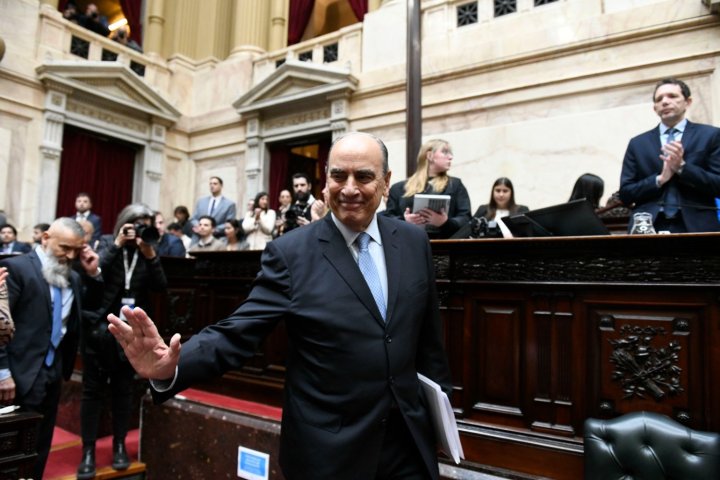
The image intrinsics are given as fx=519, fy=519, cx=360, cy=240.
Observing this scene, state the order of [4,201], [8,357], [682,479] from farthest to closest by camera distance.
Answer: [4,201], [8,357], [682,479]

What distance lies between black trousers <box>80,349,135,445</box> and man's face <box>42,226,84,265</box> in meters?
0.68

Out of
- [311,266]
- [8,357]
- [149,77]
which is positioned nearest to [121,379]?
[8,357]

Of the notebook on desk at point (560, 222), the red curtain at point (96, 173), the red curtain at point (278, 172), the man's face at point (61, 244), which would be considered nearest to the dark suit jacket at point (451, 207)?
the notebook on desk at point (560, 222)

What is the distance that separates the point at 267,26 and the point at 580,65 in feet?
21.3

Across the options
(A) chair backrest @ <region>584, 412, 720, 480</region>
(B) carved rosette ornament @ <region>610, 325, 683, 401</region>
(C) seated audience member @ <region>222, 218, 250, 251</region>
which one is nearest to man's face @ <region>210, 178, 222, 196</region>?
(C) seated audience member @ <region>222, 218, 250, 251</region>

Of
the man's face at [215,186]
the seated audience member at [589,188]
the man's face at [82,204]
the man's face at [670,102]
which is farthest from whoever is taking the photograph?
the man's face at [215,186]

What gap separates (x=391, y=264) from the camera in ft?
4.51

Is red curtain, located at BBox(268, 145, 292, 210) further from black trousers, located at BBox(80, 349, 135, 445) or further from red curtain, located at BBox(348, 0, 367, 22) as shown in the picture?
black trousers, located at BBox(80, 349, 135, 445)

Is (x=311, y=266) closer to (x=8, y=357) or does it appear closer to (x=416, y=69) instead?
(x=8, y=357)

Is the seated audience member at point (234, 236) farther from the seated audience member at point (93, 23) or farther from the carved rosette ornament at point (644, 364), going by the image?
the seated audience member at point (93, 23)

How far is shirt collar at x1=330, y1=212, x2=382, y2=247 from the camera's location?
1379 millimetres

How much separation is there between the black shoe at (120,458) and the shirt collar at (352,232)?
2.51 meters

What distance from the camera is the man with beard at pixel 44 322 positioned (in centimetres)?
254

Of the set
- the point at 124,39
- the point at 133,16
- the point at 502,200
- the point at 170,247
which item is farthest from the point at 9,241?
the point at 133,16
